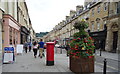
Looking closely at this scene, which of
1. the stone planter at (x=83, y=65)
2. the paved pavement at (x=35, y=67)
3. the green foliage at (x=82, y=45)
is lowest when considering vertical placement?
the paved pavement at (x=35, y=67)

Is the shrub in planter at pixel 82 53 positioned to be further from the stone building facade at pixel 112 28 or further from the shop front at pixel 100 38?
the shop front at pixel 100 38

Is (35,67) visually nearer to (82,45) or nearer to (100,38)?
(82,45)

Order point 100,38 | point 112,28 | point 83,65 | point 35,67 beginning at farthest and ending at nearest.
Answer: point 100,38 → point 112,28 → point 35,67 → point 83,65

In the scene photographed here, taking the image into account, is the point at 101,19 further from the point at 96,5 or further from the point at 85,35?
the point at 85,35

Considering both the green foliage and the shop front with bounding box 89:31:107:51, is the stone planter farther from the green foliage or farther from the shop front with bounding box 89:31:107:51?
the shop front with bounding box 89:31:107:51

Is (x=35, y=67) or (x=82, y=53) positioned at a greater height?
(x=82, y=53)

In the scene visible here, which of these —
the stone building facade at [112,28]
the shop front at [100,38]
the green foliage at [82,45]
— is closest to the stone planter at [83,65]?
the green foliage at [82,45]

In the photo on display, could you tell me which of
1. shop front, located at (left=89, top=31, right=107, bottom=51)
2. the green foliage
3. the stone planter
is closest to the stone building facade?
shop front, located at (left=89, top=31, right=107, bottom=51)

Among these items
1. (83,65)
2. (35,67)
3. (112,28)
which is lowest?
(35,67)

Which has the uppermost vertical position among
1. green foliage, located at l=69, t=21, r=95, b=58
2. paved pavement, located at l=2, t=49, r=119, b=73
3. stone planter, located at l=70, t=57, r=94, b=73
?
green foliage, located at l=69, t=21, r=95, b=58

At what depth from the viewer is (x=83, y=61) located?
4.52 m

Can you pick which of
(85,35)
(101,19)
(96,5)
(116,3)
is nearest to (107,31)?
(101,19)

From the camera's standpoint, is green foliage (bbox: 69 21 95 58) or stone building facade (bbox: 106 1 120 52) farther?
stone building facade (bbox: 106 1 120 52)

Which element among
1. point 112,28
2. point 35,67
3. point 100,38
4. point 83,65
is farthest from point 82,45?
point 100,38
